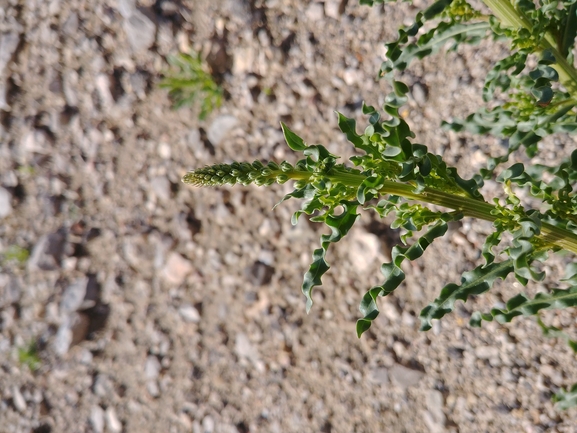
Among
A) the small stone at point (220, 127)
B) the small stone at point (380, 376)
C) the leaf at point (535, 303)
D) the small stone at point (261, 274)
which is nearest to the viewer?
the leaf at point (535, 303)

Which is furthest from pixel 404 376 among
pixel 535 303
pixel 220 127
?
pixel 220 127

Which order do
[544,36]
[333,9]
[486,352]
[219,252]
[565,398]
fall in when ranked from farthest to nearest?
[219,252]
[333,9]
[486,352]
[565,398]
[544,36]

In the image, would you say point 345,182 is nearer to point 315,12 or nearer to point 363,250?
point 363,250

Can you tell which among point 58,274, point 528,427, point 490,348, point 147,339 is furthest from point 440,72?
point 58,274

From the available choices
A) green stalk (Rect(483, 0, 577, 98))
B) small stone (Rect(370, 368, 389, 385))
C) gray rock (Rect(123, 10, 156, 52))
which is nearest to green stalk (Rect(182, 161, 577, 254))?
green stalk (Rect(483, 0, 577, 98))

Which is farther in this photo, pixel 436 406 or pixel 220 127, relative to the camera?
pixel 220 127

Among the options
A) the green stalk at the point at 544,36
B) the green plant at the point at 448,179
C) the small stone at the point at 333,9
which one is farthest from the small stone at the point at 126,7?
the green stalk at the point at 544,36

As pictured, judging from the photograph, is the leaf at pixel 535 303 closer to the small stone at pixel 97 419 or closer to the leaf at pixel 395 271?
the leaf at pixel 395 271
